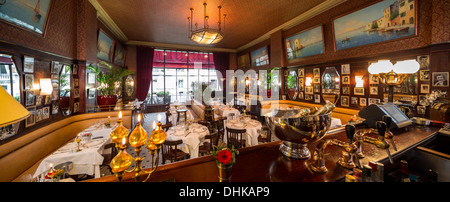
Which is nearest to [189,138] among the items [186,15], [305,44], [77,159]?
[77,159]

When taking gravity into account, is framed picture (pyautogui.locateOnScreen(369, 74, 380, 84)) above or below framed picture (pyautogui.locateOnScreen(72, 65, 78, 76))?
below

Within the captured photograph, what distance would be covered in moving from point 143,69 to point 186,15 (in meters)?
4.92

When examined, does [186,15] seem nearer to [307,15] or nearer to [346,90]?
[307,15]

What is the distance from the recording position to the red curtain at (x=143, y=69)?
890 centimetres

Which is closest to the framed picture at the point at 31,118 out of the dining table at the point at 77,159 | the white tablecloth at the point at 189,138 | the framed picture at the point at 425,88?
the dining table at the point at 77,159

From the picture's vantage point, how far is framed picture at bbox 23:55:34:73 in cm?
292

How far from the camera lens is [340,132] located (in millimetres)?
1769

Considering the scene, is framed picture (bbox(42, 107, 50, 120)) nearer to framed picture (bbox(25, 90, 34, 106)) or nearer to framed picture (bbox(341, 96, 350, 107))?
framed picture (bbox(25, 90, 34, 106))

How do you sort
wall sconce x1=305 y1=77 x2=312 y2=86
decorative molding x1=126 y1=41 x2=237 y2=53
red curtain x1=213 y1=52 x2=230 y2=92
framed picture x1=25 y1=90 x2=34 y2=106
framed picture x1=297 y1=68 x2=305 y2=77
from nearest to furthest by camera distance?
framed picture x1=25 y1=90 x2=34 y2=106, wall sconce x1=305 y1=77 x2=312 y2=86, framed picture x1=297 y1=68 x2=305 y2=77, decorative molding x1=126 y1=41 x2=237 y2=53, red curtain x1=213 y1=52 x2=230 y2=92

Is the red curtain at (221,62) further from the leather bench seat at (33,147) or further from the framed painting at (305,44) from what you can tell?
the leather bench seat at (33,147)

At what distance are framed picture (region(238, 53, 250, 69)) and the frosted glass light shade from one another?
24.8 feet

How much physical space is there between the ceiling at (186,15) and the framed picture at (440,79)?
334 cm

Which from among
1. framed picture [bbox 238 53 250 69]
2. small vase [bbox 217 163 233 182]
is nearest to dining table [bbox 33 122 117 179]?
small vase [bbox 217 163 233 182]

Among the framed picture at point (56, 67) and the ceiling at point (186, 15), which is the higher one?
the ceiling at point (186, 15)
